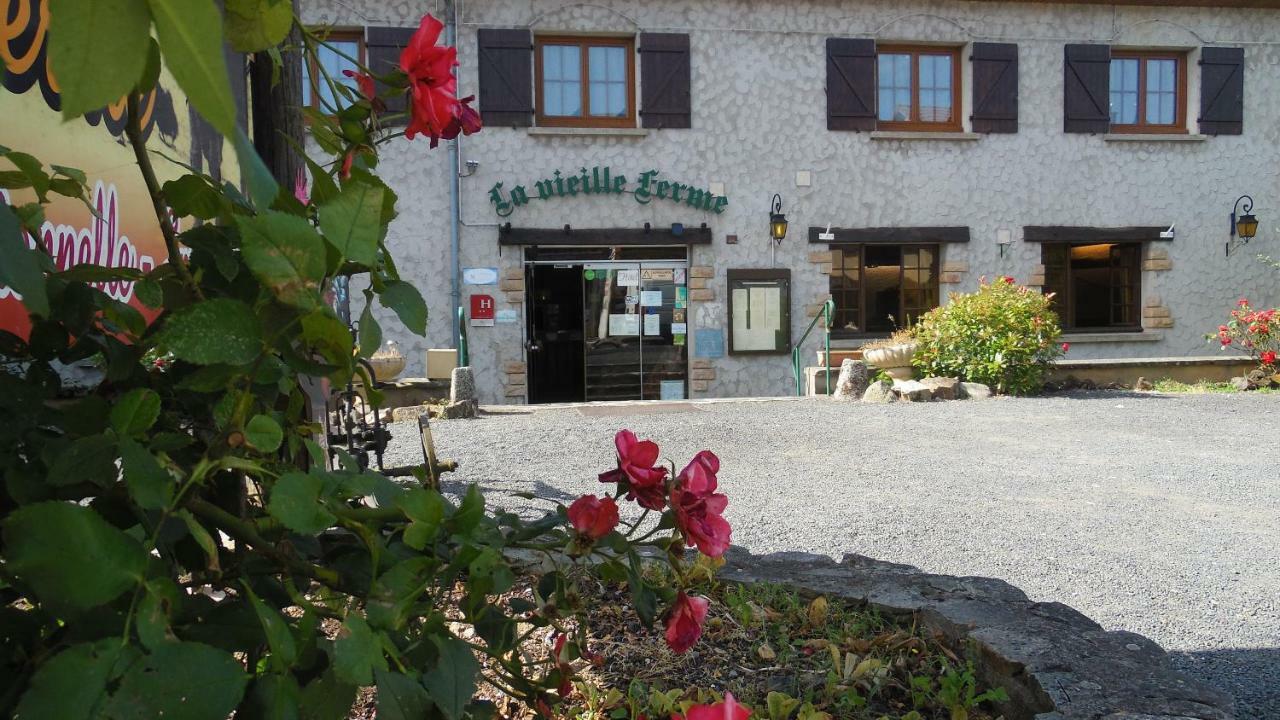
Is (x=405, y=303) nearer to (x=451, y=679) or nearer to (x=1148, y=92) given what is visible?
(x=451, y=679)

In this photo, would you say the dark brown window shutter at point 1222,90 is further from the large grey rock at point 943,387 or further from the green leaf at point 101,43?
the green leaf at point 101,43

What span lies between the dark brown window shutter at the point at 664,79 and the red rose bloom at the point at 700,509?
11343 mm

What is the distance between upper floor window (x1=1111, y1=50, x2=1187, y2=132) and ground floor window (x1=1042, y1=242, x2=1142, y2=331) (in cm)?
168

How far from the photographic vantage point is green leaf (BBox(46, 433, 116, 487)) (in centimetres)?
60

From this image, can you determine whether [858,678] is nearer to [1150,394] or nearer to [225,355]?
[225,355]

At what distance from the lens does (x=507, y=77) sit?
1154 cm

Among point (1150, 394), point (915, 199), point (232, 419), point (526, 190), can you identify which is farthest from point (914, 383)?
point (232, 419)

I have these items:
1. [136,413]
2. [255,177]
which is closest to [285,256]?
[255,177]

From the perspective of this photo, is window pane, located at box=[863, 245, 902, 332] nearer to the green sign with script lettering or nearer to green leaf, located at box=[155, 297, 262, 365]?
the green sign with script lettering

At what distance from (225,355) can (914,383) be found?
31.9ft

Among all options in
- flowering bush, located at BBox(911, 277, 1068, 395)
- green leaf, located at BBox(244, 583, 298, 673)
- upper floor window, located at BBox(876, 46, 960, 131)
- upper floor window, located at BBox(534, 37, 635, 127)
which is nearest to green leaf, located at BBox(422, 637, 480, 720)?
green leaf, located at BBox(244, 583, 298, 673)

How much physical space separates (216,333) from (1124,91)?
14.6m

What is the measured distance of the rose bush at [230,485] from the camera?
1.55ft

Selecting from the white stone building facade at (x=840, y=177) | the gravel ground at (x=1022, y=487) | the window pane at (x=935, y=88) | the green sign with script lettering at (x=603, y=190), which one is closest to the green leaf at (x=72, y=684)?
the gravel ground at (x=1022, y=487)
